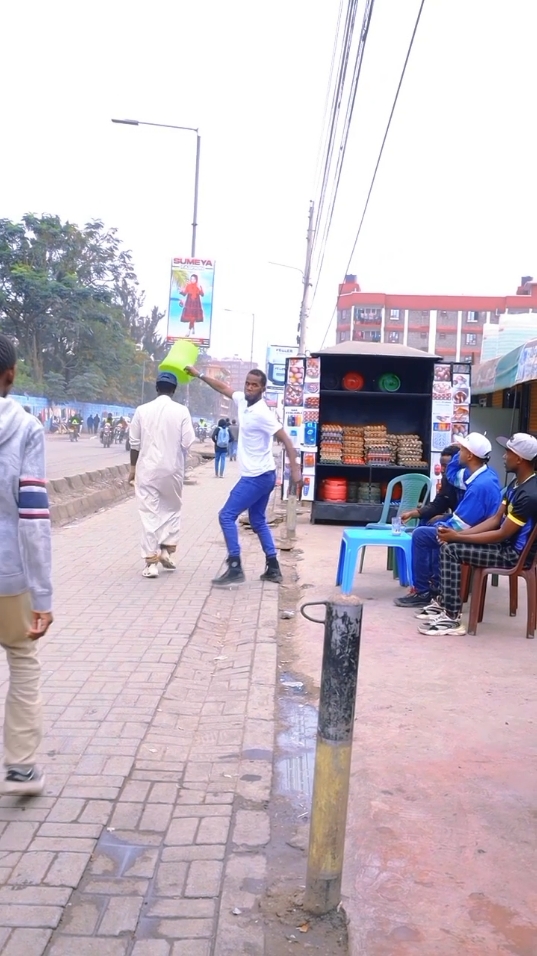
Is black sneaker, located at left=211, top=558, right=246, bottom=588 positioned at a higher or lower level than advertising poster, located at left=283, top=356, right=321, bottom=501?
lower

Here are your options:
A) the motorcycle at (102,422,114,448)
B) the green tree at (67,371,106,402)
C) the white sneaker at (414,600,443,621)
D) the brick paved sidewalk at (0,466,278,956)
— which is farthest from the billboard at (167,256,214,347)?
the green tree at (67,371,106,402)

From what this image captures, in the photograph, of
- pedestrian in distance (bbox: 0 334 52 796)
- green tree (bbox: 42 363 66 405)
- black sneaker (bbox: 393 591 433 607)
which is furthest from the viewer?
green tree (bbox: 42 363 66 405)

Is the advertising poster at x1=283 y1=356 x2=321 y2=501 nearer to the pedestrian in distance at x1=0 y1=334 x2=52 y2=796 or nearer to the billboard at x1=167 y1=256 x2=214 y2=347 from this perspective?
the billboard at x1=167 y1=256 x2=214 y2=347

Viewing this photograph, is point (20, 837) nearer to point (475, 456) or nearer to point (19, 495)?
Answer: point (19, 495)

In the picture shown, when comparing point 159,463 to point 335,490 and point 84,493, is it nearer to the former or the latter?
point 335,490

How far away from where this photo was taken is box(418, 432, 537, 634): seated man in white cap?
5816 millimetres

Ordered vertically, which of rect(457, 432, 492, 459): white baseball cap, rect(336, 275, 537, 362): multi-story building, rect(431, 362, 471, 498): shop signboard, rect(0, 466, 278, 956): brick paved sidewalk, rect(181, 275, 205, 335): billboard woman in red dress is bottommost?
rect(0, 466, 278, 956): brick paved sidewalk

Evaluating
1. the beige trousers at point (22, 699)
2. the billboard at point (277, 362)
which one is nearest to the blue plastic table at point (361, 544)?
the beige trousers at point (22, 699)

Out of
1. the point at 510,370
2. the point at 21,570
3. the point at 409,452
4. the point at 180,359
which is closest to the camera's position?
the point at 21,570

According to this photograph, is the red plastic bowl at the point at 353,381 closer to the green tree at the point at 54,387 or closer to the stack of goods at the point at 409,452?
the stack of goods at the point at 409,452

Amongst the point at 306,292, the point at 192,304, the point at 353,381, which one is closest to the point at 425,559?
the point at 353,381

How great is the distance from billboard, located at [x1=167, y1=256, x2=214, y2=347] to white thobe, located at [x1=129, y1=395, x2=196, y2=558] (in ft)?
37.6

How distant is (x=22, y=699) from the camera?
3.38 metres

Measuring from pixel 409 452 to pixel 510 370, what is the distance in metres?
2.14
